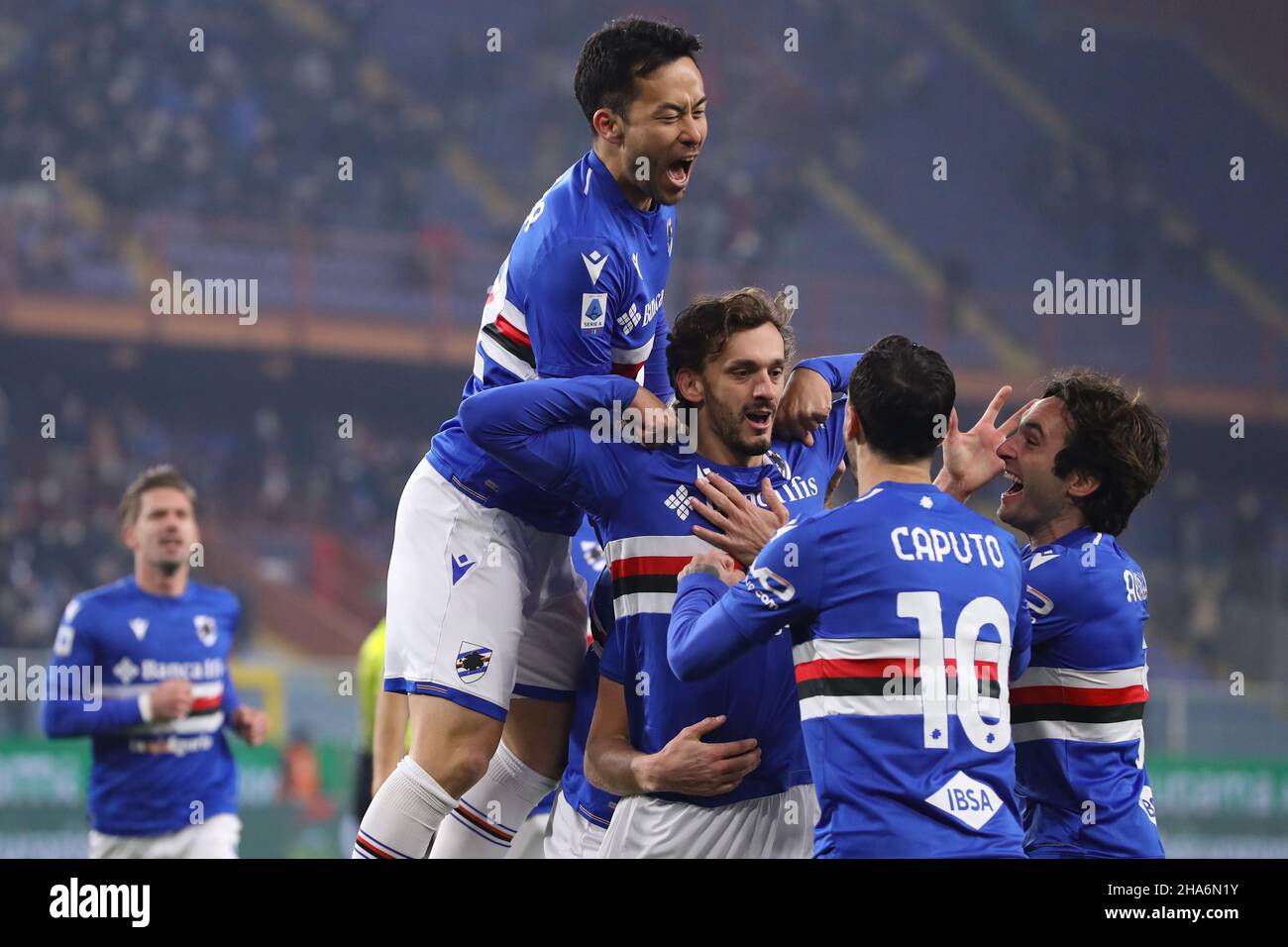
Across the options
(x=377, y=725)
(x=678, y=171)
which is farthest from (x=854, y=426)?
(x=377, y=725)

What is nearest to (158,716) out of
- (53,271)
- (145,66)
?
(53,271)

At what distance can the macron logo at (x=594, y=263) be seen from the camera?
378cm

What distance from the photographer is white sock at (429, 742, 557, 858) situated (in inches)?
166

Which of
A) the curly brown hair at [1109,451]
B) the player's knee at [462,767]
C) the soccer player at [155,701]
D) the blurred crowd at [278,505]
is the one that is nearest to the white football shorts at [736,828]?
the player's knee at [462,767]

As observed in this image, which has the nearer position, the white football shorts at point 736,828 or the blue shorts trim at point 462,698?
the white football shorts at point 736,828

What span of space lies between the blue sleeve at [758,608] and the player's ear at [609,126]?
1.31m

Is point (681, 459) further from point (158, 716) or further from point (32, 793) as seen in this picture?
point (32, 793)

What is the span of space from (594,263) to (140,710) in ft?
12.6

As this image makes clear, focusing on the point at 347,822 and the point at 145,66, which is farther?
the point at 145,66

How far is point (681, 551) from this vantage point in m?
3.68

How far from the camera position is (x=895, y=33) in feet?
68.5

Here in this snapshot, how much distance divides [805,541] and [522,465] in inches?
36.2

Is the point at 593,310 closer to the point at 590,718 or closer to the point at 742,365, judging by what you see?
the point at 742,365
